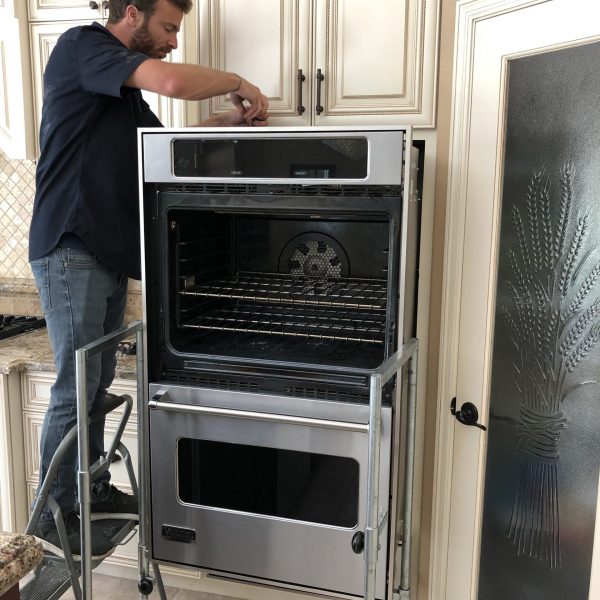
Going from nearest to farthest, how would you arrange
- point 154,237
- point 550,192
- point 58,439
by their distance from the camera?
1. point 550,192
2. point 154,237
3. point 58,439

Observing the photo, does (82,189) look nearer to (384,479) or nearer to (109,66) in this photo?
(109,66)

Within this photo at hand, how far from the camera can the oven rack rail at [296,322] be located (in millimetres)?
1729

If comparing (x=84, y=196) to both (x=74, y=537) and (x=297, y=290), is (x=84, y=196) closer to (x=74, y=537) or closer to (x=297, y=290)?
(x=297, y=290)

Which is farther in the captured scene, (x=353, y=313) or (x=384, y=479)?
(x=353, y=313)

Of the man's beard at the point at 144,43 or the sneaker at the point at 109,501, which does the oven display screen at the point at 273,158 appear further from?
the sneaker at the point at 109,501

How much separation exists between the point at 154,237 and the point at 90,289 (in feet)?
0.77

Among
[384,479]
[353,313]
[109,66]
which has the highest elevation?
[109,66]

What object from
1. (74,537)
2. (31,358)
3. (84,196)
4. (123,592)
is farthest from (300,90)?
(123,592)

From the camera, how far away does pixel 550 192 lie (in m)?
1.53

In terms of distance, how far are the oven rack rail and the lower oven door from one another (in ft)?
0.63

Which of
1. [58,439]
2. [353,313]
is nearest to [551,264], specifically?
[353,313]

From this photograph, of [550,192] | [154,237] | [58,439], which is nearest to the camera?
[550,192]

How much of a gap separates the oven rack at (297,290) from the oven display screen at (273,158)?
0.32m

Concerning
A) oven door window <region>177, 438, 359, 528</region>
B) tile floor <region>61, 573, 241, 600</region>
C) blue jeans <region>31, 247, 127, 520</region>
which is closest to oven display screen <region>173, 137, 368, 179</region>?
blue jeans <region>31, 247, 127, 520</region>
